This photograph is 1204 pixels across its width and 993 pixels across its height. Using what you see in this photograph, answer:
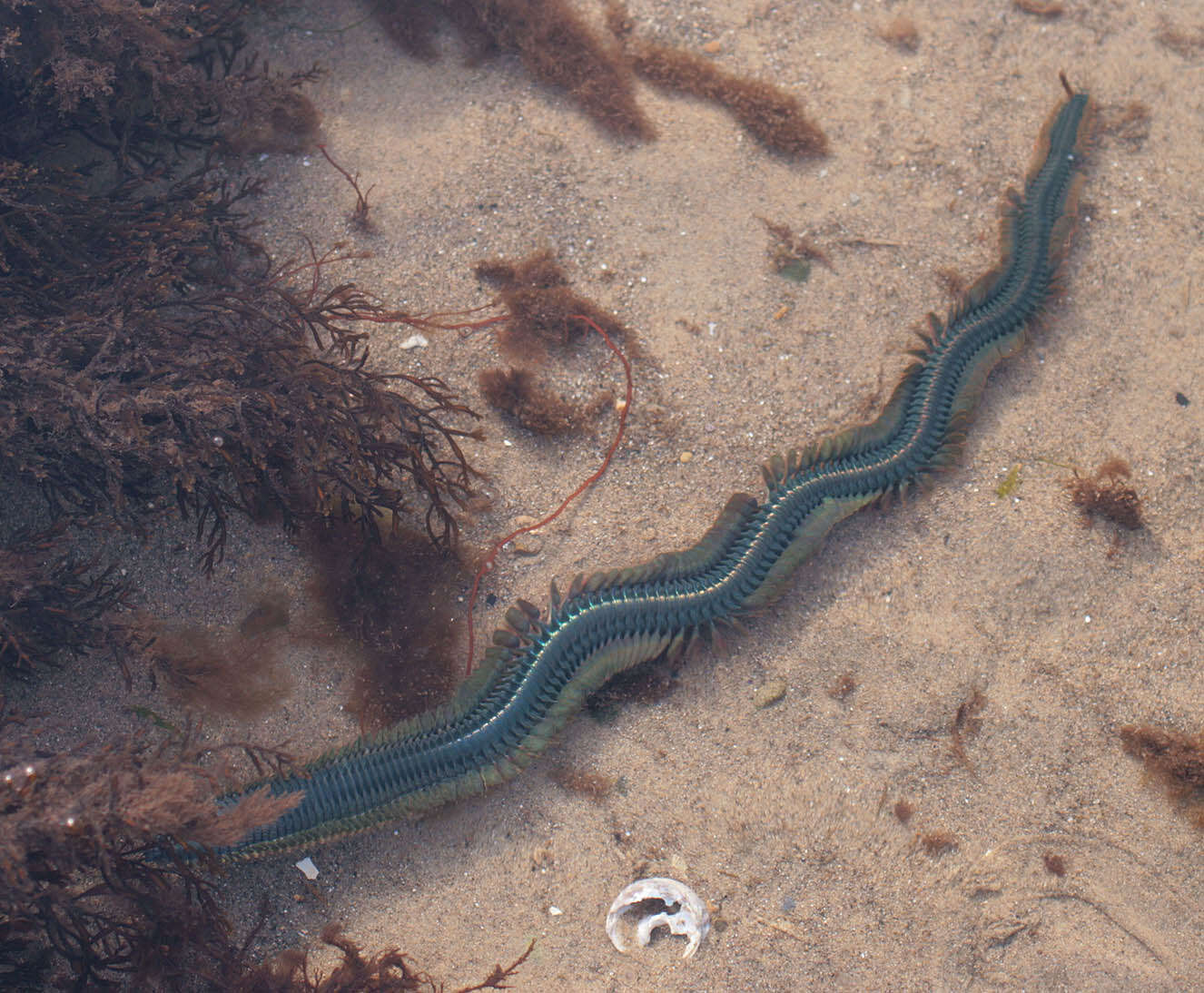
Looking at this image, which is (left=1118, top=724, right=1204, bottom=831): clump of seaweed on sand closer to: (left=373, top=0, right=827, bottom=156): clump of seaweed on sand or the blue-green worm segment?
the blue-green worm segment

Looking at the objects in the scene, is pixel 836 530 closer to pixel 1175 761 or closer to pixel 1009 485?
pixel 1009 485

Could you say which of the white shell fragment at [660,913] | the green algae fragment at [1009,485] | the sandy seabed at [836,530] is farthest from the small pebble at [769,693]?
the green algae fragment at [1009,485]

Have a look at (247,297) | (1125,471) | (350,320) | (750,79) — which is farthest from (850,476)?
(247,297)

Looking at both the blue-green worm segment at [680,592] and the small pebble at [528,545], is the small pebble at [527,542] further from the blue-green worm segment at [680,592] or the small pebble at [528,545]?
the blue-green worm segment at [680,592]

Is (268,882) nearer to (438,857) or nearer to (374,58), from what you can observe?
(438,857)

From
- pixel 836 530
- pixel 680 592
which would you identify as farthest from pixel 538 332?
Answer: pixel 836 530

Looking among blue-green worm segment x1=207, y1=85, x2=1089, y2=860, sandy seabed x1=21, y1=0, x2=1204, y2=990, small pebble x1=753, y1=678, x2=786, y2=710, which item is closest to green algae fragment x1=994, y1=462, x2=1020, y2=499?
sandy seabed x1=21, y1=0, x2=1204, y2=990
